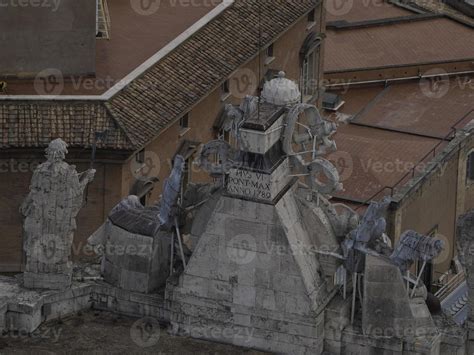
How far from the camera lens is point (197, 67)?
10350cm

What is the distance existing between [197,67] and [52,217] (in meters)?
30.7

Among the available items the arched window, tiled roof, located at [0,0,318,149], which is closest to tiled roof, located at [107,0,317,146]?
tiled roof, located at [0,0,318,149]

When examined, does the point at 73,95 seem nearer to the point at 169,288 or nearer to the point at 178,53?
the point at 178,53

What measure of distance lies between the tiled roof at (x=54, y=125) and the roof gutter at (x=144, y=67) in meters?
0.25

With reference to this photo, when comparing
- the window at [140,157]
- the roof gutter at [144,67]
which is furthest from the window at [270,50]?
the window at [140,157]

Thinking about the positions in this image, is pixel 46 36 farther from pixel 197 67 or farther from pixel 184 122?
pixel 184 122

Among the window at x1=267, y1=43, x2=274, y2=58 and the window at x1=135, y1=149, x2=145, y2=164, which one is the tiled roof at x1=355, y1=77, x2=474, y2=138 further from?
the window at x1=135, y1=149, x2=145, y2=164

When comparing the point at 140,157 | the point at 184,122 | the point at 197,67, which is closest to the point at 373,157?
the point at 184,122

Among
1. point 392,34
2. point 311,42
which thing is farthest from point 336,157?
point 392,34

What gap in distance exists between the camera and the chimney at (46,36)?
325 ft

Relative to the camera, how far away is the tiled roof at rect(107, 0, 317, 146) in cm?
9938

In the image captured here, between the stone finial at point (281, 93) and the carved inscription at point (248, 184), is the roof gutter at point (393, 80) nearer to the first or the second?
the stone finial at point (281, 93)

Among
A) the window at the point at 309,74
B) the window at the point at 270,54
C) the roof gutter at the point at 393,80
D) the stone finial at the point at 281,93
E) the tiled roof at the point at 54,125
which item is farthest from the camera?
the roof gutter at the point at 393,80

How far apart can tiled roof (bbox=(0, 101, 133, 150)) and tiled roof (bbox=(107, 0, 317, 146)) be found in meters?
0.61
